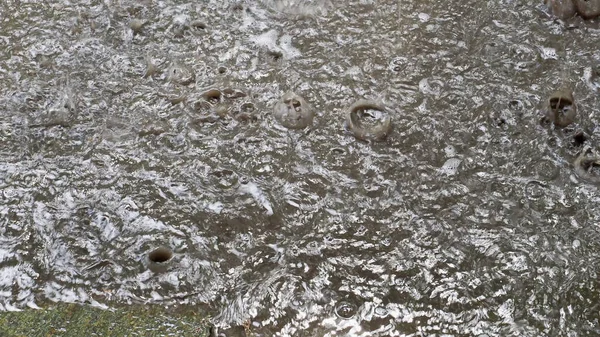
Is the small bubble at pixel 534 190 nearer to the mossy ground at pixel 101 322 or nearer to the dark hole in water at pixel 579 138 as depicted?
the dark hole in water at pixel 579 138

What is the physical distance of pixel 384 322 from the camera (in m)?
1.95

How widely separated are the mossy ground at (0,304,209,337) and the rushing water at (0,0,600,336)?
0.05 metres

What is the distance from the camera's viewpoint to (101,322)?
1964mm

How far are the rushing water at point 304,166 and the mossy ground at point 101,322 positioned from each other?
0.05 metres

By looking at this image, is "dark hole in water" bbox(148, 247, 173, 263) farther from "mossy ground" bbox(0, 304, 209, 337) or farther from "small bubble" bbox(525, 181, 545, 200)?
"small bubble" bbox(525, 181, 545, 200)

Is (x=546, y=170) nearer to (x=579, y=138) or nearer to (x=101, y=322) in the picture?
(x=579, y=138)

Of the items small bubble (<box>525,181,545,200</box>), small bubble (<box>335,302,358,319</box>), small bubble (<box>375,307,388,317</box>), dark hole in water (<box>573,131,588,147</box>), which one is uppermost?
dark hole in water (<box>573,131,588,147</box>)

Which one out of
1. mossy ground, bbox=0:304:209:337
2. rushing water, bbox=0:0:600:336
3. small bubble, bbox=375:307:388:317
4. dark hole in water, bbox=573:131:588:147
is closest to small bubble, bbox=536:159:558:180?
rushing water, bbox=0:0:600:336

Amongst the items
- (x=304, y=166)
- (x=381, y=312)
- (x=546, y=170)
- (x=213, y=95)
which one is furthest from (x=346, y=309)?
(x=213, y=95)

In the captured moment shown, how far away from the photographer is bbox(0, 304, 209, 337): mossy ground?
1.93 meters

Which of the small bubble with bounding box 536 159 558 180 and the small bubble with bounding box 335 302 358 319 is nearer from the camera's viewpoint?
the small bubble with bounding box 335 302 358 319

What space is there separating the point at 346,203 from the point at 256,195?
1.15ft

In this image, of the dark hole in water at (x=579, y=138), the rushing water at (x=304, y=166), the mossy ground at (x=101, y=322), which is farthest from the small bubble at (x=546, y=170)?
the mossy ground at (x=101, y=322)

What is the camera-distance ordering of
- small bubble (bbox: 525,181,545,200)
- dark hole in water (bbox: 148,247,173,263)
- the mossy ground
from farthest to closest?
small bubble (bbox: 525,181,545,200), dark hole in water (bbox: 148,247,173,263), the mossy ground
